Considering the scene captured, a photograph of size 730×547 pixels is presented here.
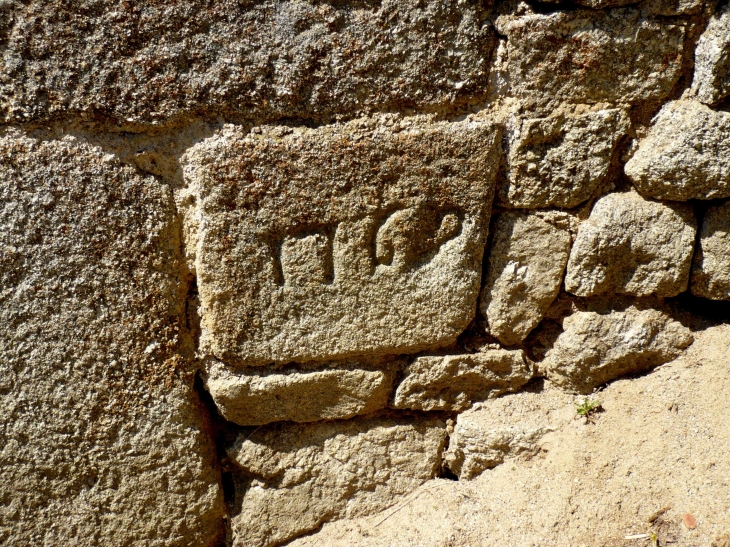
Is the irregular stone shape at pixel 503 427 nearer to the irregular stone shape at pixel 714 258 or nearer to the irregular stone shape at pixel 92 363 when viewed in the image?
the irregular stone shape at pixel 714 258

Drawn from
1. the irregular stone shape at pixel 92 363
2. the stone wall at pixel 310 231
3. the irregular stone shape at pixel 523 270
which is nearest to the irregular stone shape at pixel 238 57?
the stone wall at pixel 310 231

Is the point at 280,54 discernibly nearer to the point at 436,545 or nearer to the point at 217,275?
the point at 217,275

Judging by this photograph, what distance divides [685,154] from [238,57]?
860 millimetres

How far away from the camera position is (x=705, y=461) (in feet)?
4.23

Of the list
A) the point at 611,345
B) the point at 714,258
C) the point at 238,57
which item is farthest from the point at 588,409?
the point at 238,57

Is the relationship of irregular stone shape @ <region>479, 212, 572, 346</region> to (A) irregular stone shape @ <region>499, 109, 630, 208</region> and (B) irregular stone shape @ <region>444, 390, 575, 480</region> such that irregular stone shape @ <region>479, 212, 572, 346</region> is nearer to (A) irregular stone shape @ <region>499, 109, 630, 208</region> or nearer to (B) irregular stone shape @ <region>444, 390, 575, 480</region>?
(A) irregular stone shape @ <region>499, 109, 630, 208</region>

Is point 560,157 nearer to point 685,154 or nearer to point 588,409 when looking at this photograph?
point 685,154

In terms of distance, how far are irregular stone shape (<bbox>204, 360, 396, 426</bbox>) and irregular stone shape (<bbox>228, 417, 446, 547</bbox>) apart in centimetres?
5

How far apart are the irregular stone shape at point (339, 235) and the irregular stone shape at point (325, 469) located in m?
0.22

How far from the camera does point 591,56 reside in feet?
3.80

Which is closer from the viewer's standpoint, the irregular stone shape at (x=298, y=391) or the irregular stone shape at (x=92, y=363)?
the irregular stone shape at (x=92, y=363)

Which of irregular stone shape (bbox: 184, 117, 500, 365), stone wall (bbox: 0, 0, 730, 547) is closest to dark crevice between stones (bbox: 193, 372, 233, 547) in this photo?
stone wall (bbox: 0, 0, 730, 547)

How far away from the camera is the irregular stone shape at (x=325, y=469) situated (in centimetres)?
142

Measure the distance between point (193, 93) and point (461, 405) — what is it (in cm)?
89
